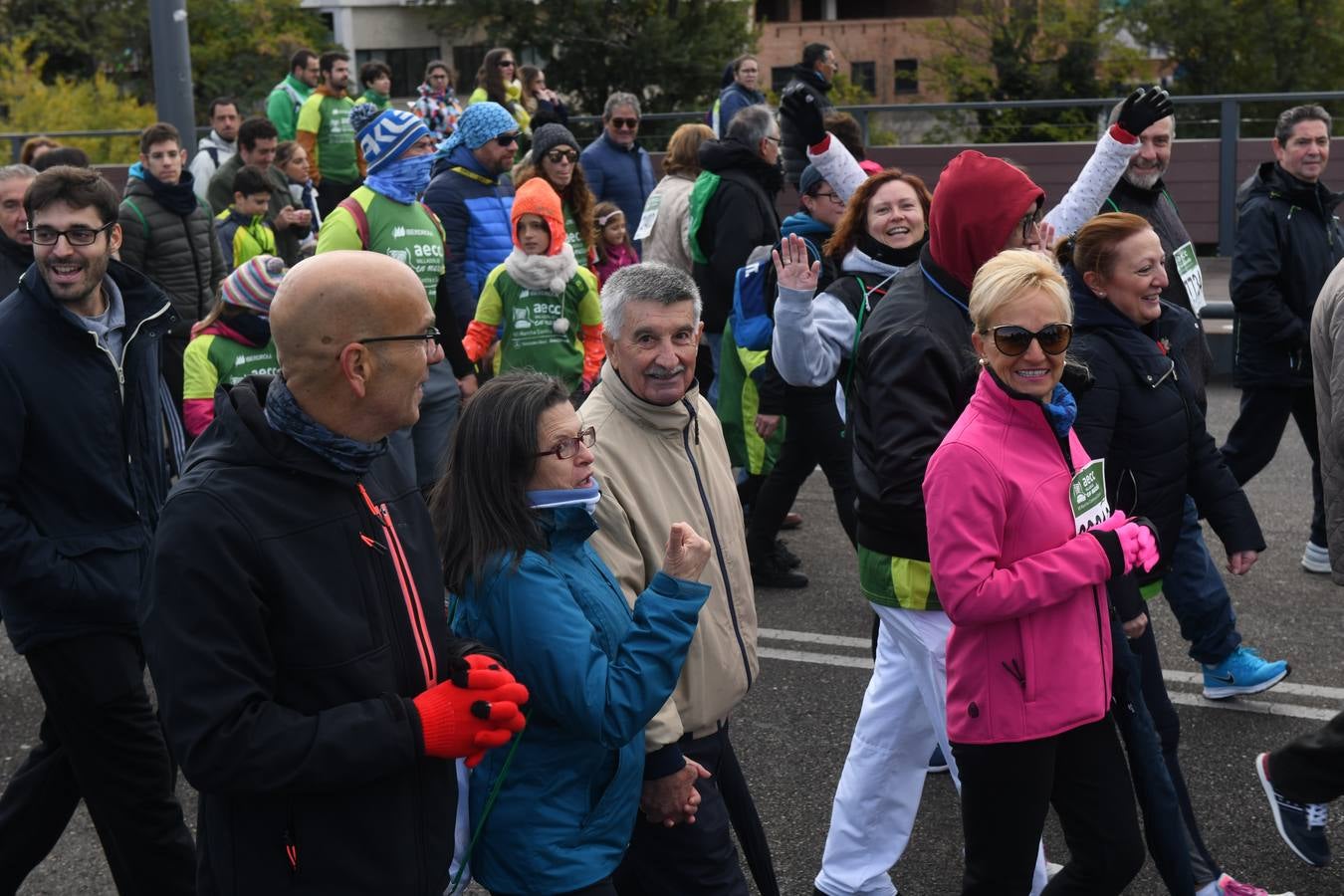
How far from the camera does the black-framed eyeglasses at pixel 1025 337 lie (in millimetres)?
3455

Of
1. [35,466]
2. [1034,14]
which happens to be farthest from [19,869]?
[1034,14]

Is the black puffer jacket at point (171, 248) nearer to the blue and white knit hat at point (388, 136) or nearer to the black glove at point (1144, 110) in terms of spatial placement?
the blue and white knit hat at point (388, 136)

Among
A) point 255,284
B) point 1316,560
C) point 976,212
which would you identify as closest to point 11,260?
point 255,284

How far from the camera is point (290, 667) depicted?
257 centimetres

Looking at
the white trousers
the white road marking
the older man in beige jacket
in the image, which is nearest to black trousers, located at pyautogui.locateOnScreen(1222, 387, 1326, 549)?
the white road marking

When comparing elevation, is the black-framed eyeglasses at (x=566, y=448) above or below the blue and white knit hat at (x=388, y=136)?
below

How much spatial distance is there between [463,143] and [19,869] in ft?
14.5

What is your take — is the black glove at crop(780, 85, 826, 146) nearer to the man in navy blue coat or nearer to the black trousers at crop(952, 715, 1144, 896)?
the man in navy blue coat

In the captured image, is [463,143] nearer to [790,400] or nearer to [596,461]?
[790,400]

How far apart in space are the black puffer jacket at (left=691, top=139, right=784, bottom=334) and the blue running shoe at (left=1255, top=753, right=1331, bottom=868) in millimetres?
4245

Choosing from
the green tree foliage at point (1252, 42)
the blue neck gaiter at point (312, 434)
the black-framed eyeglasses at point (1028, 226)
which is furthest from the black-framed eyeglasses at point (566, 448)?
the green tree foliage at point (1252, 42)

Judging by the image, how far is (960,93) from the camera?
26.2 meters

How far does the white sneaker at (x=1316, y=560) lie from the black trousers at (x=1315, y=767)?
9.32 feet

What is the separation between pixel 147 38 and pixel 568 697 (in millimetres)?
42580
